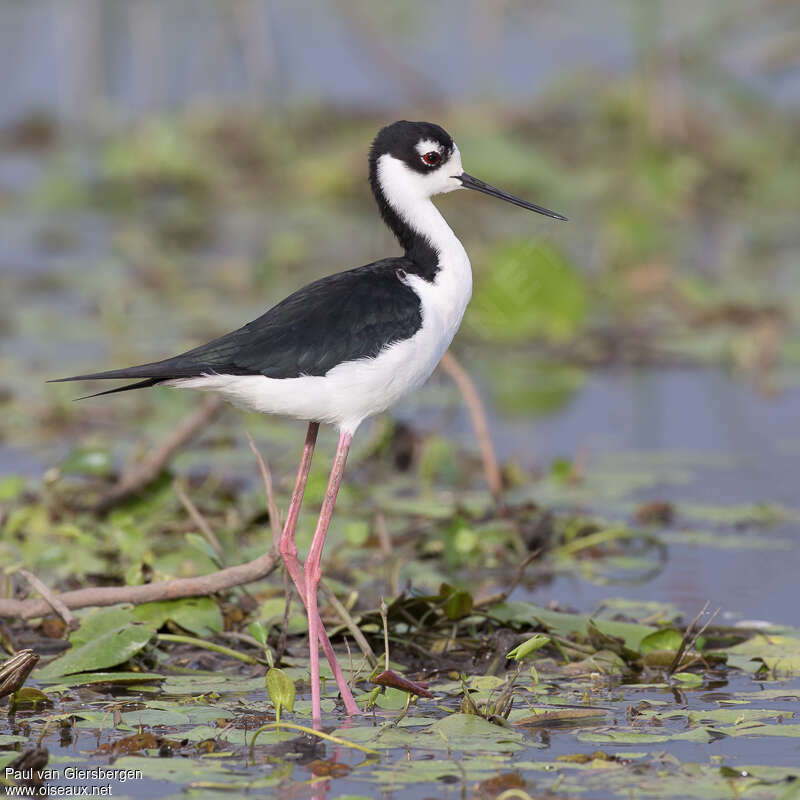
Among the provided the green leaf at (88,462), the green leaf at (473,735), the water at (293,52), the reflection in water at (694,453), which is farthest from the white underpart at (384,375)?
the water at (293,52)

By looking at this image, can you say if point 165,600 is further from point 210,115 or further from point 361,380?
point 210,115

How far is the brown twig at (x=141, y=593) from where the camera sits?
420cm

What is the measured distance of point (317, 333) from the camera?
155 inches

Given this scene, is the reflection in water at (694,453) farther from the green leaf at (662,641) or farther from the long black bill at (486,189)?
the long black bill at (486,189)

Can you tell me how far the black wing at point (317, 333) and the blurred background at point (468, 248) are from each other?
3.56 ft

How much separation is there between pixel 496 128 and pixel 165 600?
11278 millimetres

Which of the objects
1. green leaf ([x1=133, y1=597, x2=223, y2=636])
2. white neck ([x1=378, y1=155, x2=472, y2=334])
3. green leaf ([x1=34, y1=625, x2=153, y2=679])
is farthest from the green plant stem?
white neck ([x1=378, y1=155, x2=472, y2=334])

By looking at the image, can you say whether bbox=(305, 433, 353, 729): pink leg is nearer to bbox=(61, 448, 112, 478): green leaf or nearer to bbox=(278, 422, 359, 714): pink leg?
bbox=(278, 422, 359, 714): pink leg

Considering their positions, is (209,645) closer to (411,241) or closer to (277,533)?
(277,533)

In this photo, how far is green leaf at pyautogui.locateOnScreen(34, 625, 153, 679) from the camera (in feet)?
13.1

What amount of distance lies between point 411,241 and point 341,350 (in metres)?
0.46

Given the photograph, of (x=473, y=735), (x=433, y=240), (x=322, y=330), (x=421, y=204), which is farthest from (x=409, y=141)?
(x=473, y=735)

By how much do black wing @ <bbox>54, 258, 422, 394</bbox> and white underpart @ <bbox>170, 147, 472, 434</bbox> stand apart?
0.08ft

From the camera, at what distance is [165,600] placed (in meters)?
4.37
